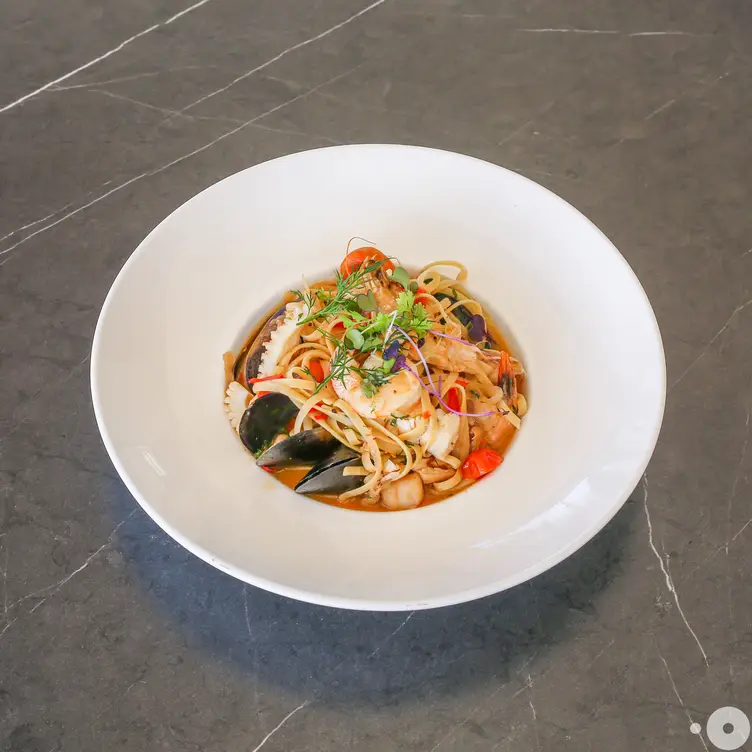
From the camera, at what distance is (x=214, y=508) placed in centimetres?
249

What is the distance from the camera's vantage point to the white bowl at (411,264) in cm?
236

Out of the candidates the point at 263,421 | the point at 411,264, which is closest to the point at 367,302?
the point at 411,264

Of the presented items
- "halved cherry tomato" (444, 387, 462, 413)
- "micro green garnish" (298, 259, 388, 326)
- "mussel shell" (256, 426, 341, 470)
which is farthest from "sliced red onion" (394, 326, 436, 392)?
"mussel shell" (256, 426, 341, 470)

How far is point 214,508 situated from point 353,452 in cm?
66

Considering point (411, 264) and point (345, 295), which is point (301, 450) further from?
point (411, 264)

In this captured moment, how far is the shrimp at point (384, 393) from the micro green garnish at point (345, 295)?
27 centimetres

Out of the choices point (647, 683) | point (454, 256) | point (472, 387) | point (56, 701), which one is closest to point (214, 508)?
point (56, 701)

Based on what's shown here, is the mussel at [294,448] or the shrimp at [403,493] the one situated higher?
the mussel at [294,448]

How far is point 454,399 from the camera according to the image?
2.99m

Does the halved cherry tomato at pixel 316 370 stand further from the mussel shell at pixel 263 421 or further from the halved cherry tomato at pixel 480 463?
the halved cherry tomato at pixel 480 463

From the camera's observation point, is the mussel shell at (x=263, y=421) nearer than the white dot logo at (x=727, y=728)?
No

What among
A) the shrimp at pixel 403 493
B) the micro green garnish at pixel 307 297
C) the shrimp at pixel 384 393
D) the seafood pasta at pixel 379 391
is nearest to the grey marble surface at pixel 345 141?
the shrimp at pixel 403 493

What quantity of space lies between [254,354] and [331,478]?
66cm

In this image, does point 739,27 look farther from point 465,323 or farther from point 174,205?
point 174,205
